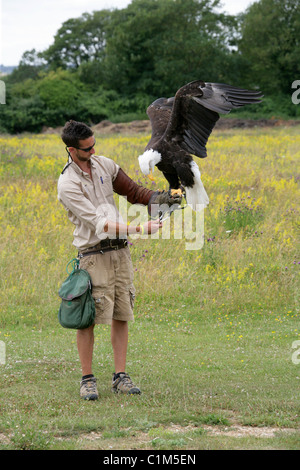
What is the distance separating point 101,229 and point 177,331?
3.25 metres

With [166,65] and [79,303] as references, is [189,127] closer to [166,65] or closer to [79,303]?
[79,303]

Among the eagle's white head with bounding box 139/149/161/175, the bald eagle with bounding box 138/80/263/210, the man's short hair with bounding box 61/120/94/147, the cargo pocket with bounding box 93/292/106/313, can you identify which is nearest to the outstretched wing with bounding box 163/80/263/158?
the bald eagle with bounding box 138/80/263/210

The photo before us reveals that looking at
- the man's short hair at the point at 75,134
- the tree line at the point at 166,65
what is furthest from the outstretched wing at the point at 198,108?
the tree line at the point at 166,65

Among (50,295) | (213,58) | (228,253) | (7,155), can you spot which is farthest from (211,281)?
(213,58)

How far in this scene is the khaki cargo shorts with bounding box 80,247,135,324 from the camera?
4.96m

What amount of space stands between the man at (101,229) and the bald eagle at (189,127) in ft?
1.45

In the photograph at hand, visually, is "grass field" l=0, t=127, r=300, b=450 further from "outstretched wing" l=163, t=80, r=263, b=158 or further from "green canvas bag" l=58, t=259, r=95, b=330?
"outstretched wing" l=163, t=80, r=263, b=158

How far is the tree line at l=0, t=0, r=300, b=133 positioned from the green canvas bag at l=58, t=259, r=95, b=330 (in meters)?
29.6

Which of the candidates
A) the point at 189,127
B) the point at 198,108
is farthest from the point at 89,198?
the point at 198,108

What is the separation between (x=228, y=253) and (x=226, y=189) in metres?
3.52

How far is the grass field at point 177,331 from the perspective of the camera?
4320mm

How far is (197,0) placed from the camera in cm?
4831

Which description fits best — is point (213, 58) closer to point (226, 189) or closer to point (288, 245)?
point (226, 189)

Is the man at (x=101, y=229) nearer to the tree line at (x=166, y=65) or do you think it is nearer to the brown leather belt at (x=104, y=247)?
the brown leather belt at (x=104, y=247)
